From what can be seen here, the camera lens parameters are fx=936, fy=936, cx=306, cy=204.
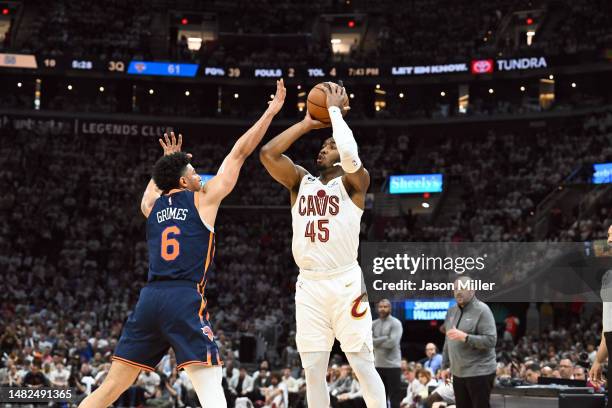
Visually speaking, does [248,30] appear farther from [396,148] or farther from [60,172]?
[60,172]

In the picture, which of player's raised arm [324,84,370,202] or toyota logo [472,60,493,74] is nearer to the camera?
player's raised arm [324,84,370,202]

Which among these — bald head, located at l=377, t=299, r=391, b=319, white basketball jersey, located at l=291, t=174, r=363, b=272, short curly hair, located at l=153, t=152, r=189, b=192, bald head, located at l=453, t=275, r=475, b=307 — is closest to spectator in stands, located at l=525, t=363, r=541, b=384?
bald head, located at l=377, t=299, r=391, b=319

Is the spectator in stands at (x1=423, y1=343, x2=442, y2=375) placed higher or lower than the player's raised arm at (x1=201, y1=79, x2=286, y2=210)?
lower

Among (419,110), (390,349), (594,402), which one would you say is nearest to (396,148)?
(419,110)

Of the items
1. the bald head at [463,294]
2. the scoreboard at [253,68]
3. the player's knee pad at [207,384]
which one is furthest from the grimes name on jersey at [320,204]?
the scoreboard at [253,68]

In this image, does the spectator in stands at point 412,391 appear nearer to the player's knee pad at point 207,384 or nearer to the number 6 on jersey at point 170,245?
the player's knee pad at point 207,384

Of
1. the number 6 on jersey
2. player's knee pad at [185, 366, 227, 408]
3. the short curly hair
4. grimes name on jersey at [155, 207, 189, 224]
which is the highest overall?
the short curly hair

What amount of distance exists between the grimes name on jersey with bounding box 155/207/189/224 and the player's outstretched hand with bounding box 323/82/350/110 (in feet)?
4.50

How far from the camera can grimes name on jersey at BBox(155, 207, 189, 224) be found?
675 cm

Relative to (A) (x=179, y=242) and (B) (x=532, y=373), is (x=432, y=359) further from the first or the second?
(A) (x=179, y=242)

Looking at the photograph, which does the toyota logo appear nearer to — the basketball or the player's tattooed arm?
the player's tattooed arm

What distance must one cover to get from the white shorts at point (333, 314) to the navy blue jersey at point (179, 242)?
0.84 meters

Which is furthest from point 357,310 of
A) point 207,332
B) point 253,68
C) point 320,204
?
point 253,68

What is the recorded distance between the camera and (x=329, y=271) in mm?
7090
